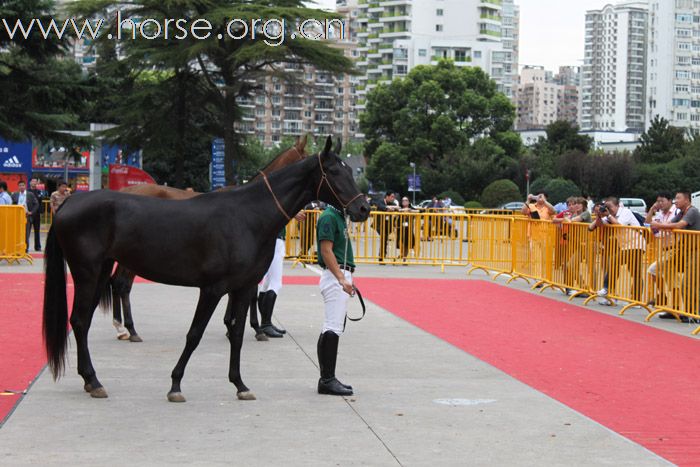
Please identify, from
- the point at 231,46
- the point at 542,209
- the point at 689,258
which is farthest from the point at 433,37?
the point at 689,258

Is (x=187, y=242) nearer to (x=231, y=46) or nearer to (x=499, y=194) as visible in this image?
(x=231, y=46)

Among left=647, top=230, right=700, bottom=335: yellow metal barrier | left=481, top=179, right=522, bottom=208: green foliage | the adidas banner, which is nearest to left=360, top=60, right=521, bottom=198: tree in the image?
left=481, top=179, right=522, bottom=208: green foliage

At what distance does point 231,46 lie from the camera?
41438 mm

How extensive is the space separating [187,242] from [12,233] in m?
17.1

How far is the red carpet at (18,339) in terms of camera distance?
8883 mm

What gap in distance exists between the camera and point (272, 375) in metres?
9.79

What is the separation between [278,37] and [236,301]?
3312 centimetres

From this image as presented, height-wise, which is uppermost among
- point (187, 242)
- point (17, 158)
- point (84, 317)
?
point (17, 158)

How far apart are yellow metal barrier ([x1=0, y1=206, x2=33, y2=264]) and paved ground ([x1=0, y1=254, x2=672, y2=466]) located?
13552 mm

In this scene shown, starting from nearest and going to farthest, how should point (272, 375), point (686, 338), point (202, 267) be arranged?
point (202, 267), point (272, 375), point (686, 338)

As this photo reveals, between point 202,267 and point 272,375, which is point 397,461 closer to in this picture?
point 202,267

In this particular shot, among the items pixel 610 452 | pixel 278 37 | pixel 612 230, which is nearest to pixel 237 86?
pixel 278 37

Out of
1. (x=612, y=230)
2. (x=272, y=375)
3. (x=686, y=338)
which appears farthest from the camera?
(x=612, y=230)

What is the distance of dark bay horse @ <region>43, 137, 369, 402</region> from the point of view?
851cm
